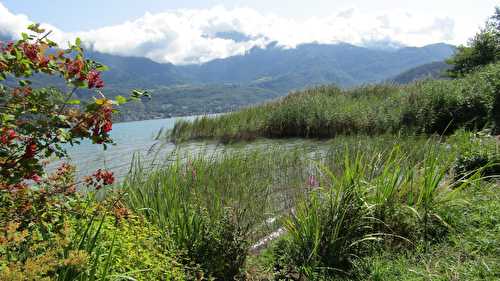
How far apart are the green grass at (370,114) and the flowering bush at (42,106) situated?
881 centimetres

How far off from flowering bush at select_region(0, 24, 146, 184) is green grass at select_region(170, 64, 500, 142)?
28.9ft

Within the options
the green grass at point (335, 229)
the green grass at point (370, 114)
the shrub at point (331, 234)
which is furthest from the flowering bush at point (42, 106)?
the green grass at point (370, 114)

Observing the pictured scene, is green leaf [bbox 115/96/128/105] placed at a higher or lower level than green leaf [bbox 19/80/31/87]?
lower

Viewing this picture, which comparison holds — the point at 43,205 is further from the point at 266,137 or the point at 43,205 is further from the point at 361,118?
the point at 266,137

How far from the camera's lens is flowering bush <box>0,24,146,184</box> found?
7.05ft

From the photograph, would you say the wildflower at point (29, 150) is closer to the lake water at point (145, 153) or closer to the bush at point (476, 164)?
the lake water at point (145, 153)

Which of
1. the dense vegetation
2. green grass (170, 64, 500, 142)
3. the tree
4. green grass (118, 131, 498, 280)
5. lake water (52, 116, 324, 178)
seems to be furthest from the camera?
the tree

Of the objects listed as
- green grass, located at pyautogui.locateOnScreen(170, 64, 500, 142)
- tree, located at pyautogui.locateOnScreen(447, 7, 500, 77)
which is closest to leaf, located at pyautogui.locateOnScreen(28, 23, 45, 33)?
green grass, located at pyautogui.locateOnScreen(170, 64, 500, 142)

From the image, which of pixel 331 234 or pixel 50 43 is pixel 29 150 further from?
pixel 331 234

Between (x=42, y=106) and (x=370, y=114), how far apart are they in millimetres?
14331

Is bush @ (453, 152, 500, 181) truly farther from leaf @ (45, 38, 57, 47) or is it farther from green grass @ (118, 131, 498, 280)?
leaf @ (45, 38, 57, 47)

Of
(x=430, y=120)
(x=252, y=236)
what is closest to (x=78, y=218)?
(x=252, y=236)

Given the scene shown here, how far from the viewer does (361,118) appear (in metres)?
15.3

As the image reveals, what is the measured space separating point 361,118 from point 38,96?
562 inches
